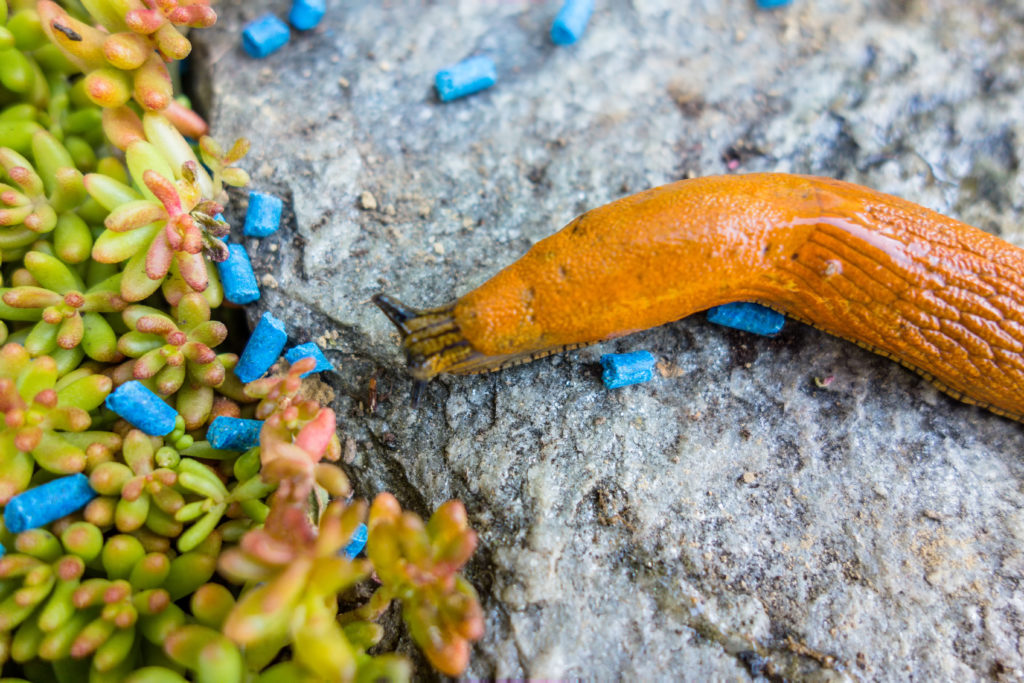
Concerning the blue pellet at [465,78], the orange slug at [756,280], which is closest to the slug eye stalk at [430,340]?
the orange slug at [756,280]

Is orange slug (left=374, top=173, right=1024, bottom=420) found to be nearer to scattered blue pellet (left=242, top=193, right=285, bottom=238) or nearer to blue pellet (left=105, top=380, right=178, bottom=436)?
scattered blue pellet (left=242, top=193, right=285, bottom=238)

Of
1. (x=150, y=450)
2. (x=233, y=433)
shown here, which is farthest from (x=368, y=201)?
(x=150, y=450)

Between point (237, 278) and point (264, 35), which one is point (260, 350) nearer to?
point (237, 278)

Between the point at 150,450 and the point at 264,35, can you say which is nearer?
the point at 150,450

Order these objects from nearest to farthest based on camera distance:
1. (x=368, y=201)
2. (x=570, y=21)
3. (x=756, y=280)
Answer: (x=756, y=280), (x=368, y=201), (x=570, y=21)

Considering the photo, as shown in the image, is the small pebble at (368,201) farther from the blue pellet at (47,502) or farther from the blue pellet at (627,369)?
the blue pellet at (47,502)
